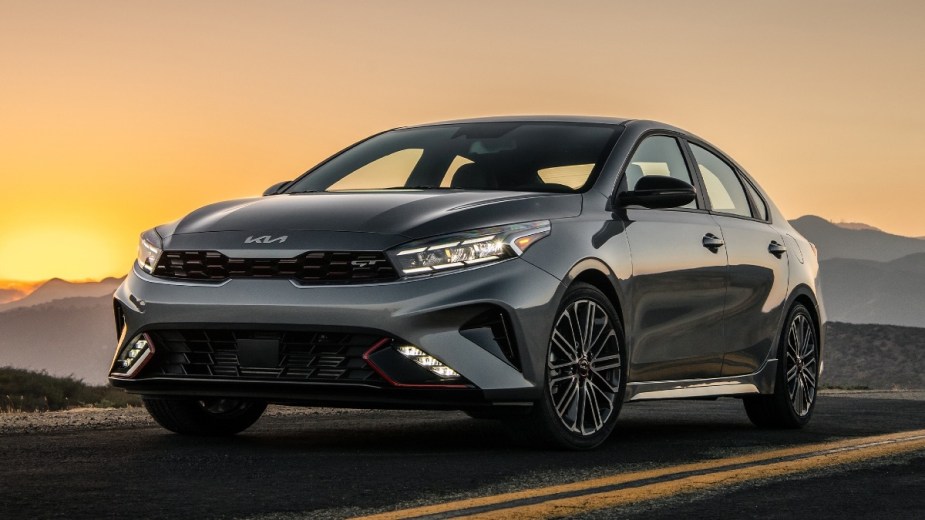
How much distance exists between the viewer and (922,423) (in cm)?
989

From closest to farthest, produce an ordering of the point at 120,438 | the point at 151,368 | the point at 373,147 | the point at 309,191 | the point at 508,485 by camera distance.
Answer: the point at 508,485 → the point at 151,368 → the point at 120,438 → the point at 309,191 → the point at 373,147

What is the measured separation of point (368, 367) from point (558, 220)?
1256 mm

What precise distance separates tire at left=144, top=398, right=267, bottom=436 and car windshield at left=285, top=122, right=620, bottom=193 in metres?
1.30

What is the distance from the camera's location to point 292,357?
22.1 feet

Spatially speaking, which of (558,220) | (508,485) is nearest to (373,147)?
(558,220)

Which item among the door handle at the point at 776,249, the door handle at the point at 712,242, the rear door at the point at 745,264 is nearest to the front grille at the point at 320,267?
the door handle at the point at 712,242

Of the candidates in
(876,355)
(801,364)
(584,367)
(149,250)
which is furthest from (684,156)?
(876,355)

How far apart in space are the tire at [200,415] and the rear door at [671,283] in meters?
2.20

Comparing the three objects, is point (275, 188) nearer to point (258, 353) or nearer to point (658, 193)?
point (258, 353)

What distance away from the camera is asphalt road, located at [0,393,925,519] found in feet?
17.3

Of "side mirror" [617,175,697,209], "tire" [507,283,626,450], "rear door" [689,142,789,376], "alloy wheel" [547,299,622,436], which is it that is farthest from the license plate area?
"rear door" [689,142,789,376]

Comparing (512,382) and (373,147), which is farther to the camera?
(373,147)

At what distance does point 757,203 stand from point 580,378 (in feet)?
9.87

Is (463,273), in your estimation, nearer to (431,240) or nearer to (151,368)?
(431,240)
